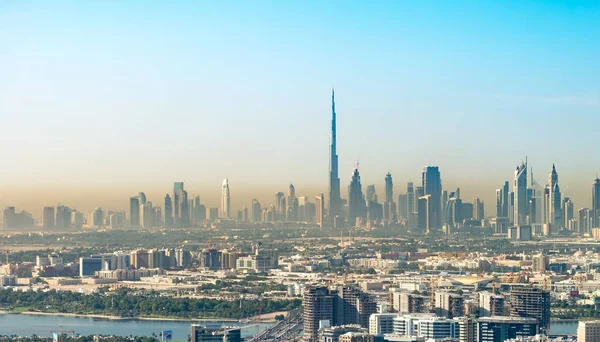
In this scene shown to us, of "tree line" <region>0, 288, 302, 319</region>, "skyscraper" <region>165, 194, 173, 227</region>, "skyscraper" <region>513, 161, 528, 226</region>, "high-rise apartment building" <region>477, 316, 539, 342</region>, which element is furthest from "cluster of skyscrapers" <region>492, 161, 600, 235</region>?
"high-rise apartment building" <region>477, 316, 539, 342</region>

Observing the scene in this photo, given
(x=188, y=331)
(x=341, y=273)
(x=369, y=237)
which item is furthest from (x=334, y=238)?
(x=188, y=331)

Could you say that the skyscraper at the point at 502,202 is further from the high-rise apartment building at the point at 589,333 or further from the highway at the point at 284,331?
the high-rise apartment building at the point at 589,333

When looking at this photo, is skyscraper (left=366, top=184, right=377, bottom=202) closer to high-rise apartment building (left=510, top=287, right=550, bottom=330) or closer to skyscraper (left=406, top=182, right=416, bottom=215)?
skyscraper (left=406, top=182, right=416, bottom=215)

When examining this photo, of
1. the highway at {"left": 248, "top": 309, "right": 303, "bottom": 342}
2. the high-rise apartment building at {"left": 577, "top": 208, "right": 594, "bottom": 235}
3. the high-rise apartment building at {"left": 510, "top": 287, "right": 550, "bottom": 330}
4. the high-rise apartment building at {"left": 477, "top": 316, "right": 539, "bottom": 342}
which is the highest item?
the high-rise apartment building at {"left": 577, "top": 208, "right": 594, "bottom": 235}

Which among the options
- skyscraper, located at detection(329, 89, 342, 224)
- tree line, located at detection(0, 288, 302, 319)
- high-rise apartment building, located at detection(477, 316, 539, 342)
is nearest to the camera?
high-rise apartment building, located at detection(477, 316, 539, 342)

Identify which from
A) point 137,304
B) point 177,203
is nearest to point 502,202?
point 177,203

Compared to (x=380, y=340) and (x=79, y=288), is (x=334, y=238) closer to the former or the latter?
(x=79, y=288)
